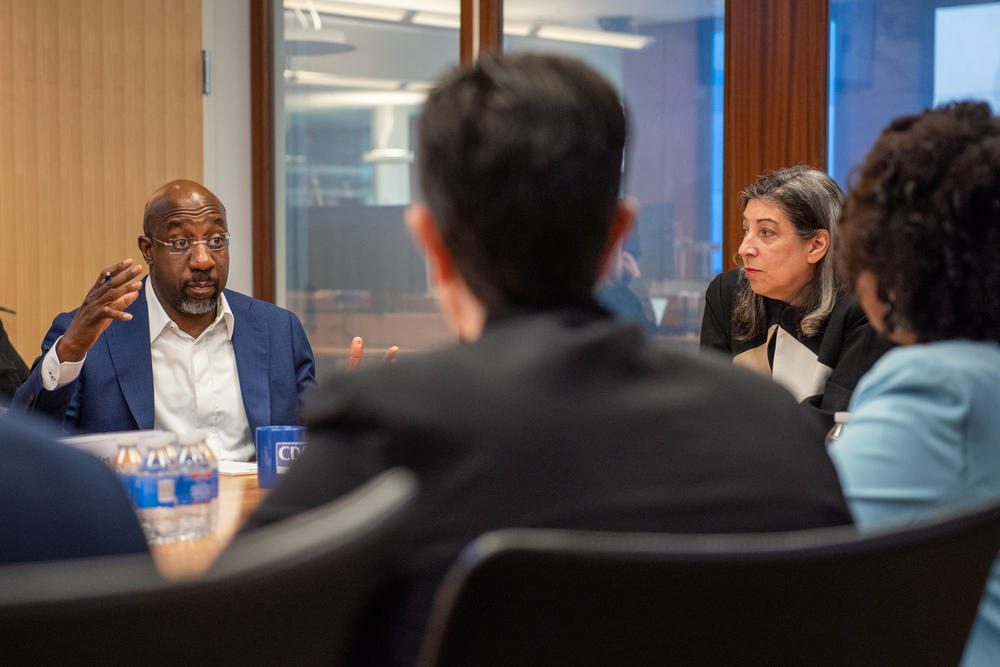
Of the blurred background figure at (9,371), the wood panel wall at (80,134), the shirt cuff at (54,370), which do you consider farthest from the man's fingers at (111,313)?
the wood panel wall at (80,134)

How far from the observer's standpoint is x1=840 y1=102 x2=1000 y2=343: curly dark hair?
1167mm

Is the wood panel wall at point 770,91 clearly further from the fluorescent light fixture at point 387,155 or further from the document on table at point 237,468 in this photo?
the document on table at point 237,468

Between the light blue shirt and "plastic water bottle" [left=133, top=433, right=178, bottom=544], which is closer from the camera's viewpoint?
the light blue shirt

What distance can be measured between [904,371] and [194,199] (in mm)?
2610

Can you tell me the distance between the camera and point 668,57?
3.86 metres

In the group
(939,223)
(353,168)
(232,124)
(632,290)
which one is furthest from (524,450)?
(232,124)

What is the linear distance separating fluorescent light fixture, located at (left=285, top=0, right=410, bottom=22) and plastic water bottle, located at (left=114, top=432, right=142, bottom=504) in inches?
127

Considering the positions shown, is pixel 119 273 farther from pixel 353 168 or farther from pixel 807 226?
pixel 353 168

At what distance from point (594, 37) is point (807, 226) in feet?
4.41

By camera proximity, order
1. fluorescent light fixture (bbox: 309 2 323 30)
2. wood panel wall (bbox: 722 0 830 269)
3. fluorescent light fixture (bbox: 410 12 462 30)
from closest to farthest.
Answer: wood panel wall (bbox: 722 0 830 269) → fluorescent light fixture (bbox: 410 12 462 30) → fluorescent light fixture (bbox: 309 2 323 30)

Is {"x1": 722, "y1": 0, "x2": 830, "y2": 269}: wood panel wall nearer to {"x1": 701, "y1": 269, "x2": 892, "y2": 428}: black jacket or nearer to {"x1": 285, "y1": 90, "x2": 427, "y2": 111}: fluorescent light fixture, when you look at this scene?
{"x1": 701, "y1": 269, "x2": 892, "y2": 428}: black jacket

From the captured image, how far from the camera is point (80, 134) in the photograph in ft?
13.8

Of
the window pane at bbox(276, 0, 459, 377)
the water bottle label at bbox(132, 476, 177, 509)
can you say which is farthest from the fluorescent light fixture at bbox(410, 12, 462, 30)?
the water bottle label at bbox(132, 476, 177, 509)

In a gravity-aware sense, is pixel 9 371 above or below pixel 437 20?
below
